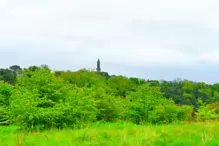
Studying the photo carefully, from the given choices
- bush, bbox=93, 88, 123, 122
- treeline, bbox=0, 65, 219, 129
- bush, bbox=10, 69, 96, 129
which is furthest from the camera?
bush, bbox=93, 88, 123, 122

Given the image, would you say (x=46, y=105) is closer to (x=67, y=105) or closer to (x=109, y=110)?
(x=67, y=105)

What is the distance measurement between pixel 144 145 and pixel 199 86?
43.0m

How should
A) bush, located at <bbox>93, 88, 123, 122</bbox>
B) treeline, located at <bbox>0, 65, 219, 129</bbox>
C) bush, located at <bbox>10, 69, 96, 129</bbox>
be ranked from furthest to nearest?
bush, located at <bbox>93, 88, 123, 122</bbox> < treeline, located at <bbox>0, 65, 219, 129</bbox> < bush, located at <bbox>10, 69, 96, 129</bbox>

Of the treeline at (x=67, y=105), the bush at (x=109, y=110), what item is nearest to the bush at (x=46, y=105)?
the treeline at (x=67, y=105)

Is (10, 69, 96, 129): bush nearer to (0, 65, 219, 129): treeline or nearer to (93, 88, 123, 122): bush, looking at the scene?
(0, 65, 219, 129): treeline

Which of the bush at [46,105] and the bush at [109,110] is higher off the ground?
the bush at [46,105]

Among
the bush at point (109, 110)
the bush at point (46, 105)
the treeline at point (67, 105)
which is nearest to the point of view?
the bush at point (46, 105)

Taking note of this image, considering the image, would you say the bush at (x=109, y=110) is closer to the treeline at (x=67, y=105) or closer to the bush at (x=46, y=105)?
the treeline at (x=67, y=105)

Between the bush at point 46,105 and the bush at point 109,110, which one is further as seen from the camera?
the bush at point 109,110

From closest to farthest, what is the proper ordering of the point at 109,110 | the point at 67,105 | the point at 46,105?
the point at 67,105, the point at 46,105, the point at 109,110

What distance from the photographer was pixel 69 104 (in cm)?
1015

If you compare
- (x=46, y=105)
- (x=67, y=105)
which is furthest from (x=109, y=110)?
(x=67, y=105)

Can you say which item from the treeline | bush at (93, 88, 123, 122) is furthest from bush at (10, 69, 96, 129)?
bush at (93, 88, 123, 122)

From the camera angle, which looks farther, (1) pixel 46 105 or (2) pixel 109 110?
(2) pixel 109 110
